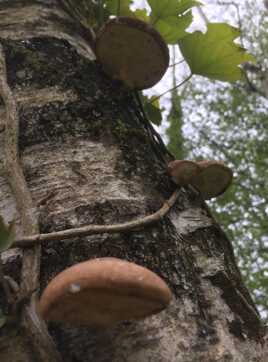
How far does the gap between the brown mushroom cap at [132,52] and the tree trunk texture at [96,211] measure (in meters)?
0.05

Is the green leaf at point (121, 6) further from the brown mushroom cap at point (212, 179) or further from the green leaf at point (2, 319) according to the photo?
the green leaf at point (2, 319)

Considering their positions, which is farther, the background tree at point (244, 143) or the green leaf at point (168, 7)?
the background tree at point (244, 143)

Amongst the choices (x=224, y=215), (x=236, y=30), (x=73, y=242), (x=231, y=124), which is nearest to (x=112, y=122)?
(x=73, y=242)

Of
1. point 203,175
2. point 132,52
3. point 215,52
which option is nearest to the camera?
point 203,175

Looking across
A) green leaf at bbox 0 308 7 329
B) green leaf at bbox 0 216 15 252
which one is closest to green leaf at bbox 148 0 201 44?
green leaf at bbox 0 216 15 252

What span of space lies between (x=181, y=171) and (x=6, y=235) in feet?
1.64

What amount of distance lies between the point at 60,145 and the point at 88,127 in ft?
0.31

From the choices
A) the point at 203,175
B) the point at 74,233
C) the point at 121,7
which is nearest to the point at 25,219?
the point at 74,233

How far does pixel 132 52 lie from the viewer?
147 cm

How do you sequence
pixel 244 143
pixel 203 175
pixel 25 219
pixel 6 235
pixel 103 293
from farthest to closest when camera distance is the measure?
pixel 244 143, pixel 203 175, pixel 25 219, pixel 6 235, pixel 103 293

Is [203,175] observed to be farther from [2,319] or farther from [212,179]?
[2,319]

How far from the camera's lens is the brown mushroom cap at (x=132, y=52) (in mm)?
1416

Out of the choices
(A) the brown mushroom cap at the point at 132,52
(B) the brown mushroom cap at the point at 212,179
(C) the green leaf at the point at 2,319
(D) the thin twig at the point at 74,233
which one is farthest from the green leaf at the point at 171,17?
(C) the green leaf at the point at 2,319

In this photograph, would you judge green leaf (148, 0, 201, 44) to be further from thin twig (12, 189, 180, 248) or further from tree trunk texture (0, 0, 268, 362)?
thin twig (12, 189, 180, 248)
